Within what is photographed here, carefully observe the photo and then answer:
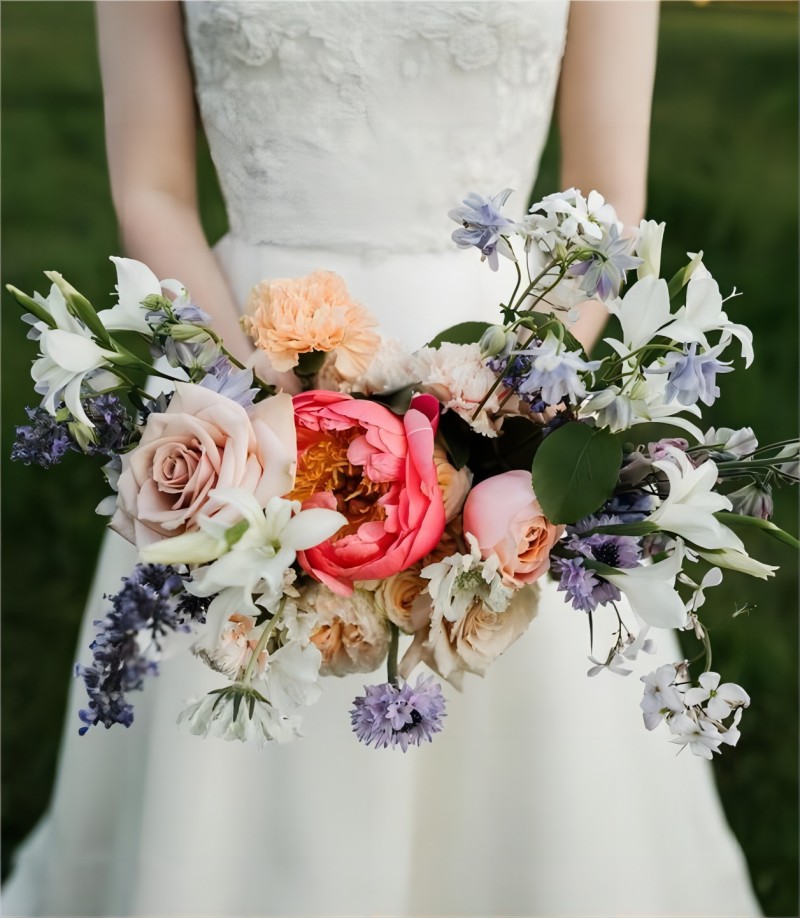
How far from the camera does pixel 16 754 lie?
1245mm

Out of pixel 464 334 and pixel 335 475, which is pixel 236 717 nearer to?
pixel 335 475

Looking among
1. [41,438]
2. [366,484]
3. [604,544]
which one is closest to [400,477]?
[366,484]

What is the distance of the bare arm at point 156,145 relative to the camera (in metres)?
0.83

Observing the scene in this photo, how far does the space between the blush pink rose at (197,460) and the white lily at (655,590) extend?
0.20 meters

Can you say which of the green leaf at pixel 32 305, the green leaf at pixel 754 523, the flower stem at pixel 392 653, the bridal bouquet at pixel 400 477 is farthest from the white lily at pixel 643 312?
the green leaf at pixel 32 305

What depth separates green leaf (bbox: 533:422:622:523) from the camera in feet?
1.60

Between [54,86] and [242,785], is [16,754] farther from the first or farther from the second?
[54,86]

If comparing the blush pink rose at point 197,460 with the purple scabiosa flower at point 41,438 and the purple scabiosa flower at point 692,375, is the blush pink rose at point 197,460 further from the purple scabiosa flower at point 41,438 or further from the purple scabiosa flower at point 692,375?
the purple scabiosa flower at point 692,375

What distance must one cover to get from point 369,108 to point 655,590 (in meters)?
0.55

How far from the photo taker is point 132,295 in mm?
520

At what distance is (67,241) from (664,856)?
40.9 inches

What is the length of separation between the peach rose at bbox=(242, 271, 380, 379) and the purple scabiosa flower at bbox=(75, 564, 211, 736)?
149 millimetres

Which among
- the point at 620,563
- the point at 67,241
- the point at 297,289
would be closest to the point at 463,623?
the point at 620,563

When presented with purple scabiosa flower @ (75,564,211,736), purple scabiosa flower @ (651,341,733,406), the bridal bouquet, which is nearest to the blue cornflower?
the bridal bouquet
